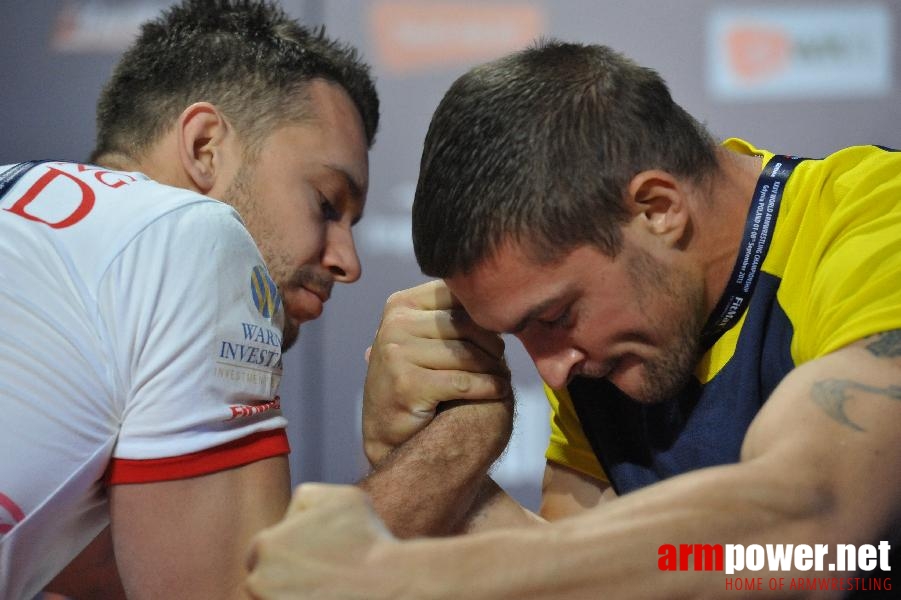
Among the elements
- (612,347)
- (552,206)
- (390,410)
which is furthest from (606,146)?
(390,410)

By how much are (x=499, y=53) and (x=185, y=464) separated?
179 cm

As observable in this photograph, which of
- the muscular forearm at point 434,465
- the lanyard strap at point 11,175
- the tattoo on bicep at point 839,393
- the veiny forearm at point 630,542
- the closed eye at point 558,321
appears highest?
the lanyard strap at point 11,175

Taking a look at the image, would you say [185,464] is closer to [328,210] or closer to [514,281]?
[514,281]

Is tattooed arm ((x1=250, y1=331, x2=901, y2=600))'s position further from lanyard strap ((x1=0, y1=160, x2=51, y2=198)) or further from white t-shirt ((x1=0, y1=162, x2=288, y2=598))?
lanyard strap ((x1=0, y1=160, x2=51, y2=198))

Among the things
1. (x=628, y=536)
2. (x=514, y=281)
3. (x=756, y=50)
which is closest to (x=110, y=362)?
(x=514, y=281)

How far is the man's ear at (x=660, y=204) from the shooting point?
114 cm

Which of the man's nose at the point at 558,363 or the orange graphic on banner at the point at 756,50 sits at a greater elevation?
the orange graphic on banner at the point at 756,50

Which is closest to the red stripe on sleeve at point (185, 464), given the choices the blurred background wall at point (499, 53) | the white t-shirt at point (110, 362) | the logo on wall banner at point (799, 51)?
the white t-shirt at point (110, 362)

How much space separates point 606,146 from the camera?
114 cm

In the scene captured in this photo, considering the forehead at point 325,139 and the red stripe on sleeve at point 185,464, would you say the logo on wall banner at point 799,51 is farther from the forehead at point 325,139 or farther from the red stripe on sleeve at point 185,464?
the red stripe on sleeve at point 185,464

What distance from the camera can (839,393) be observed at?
836mm

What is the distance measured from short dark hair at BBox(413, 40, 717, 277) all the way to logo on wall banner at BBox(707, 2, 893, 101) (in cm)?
142

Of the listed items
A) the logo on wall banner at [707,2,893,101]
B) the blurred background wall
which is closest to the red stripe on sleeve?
the blurred background wall

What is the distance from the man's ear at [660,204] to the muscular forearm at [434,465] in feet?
1.18
